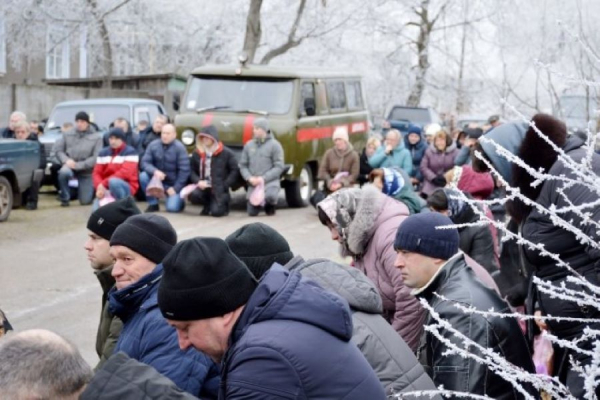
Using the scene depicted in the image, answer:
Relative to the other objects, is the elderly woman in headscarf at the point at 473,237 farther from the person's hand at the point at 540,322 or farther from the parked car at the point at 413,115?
the parked car at the point at 413,115

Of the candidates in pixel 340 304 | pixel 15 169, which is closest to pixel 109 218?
pixel 340 304

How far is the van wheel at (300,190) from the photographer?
17891 millimetres

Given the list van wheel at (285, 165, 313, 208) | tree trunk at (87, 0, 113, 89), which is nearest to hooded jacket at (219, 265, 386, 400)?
van wheel at (285, 165, 313, 208)

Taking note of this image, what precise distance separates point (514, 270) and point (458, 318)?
3.45 metres

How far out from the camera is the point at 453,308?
13.4ft

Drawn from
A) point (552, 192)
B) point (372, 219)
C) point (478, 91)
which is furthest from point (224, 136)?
point (478, 91)

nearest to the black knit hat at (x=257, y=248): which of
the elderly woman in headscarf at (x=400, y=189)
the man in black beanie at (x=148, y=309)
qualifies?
the man in black beanie at (x=148, y=309)

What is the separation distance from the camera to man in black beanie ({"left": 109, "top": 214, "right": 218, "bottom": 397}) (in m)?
3.78

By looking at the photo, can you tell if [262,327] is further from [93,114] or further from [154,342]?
[93,114]

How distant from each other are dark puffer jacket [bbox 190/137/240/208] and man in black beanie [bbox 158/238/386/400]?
42.7 ft

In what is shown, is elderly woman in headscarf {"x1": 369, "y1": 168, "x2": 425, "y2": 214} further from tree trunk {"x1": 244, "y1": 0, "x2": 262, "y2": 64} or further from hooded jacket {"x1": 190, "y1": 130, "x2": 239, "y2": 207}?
tree trunk {"x1": 244, "y1": 0, "x2": 262, "y2": 64}

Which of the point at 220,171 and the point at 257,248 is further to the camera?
the point at 220,171

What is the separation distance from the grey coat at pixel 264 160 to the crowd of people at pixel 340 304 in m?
8.48

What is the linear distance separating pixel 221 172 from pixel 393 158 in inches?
118
